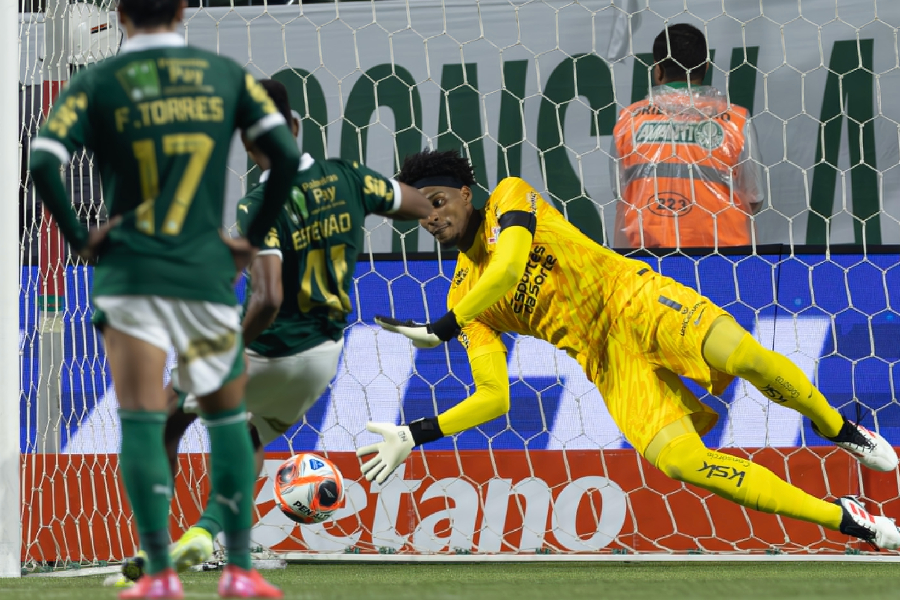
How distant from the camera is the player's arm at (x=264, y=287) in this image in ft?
10.6

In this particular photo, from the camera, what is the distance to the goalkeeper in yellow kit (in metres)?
4.00

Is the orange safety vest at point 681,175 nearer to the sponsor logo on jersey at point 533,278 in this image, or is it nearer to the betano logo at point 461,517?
the sponsor logo on jersey at point 533,278

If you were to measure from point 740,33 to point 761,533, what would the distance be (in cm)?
250

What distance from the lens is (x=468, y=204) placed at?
4395 mm

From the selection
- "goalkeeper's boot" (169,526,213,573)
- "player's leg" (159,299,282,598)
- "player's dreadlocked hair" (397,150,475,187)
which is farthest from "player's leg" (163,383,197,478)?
"player's dreadlocked hair" (397,150,475,187)

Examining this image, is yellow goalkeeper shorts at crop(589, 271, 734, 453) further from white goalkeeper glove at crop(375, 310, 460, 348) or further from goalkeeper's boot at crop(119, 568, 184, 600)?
goalkeeper's boot at crop(119, 568, 184, 600)

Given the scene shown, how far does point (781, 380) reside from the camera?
159 inches

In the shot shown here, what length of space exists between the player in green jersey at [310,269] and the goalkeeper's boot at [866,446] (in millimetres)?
1778

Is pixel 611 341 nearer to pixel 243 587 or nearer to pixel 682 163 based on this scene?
pixel 682 163

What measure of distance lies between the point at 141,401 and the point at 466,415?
2.14 m

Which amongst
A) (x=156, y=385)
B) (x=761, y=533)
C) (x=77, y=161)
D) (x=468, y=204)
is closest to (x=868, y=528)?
(x=761, y=533)

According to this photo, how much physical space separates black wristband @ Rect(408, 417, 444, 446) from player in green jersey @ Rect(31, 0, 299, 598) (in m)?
1.84

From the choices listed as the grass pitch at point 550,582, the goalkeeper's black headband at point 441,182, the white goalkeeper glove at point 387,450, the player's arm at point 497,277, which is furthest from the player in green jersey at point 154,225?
the goalkeeper's black headband at point 441,182

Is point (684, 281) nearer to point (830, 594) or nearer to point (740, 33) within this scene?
point (740, 33)
